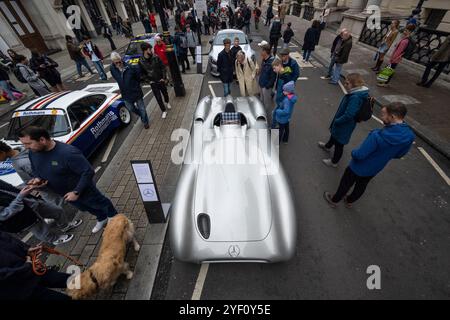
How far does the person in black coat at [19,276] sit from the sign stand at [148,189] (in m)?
1.14

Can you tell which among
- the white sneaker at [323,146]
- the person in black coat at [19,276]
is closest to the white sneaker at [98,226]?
the person in black coat at [19,276]

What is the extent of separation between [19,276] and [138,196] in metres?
2.08

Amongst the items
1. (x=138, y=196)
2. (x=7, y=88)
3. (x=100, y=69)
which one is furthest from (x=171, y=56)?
(x=7, y=88)

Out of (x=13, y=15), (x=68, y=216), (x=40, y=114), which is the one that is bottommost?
(x=68, y=216)

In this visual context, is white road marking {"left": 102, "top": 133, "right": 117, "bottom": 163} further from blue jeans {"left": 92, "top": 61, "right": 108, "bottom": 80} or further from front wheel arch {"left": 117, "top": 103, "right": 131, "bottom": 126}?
blue jeans {"left": 92, "top": 61, "right": 108, "bottom": 80}

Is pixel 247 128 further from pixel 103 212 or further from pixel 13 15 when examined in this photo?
pixel 13 15

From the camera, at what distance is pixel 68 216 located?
3516mm

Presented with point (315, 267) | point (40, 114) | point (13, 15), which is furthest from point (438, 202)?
point (13, 15)

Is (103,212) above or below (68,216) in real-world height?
above

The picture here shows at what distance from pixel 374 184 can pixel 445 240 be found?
1.20m

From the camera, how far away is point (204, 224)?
2406 mm

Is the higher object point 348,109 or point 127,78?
point 127,78

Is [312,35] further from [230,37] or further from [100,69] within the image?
[100,69]

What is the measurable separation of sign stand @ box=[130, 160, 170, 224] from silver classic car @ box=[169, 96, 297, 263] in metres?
0.37
